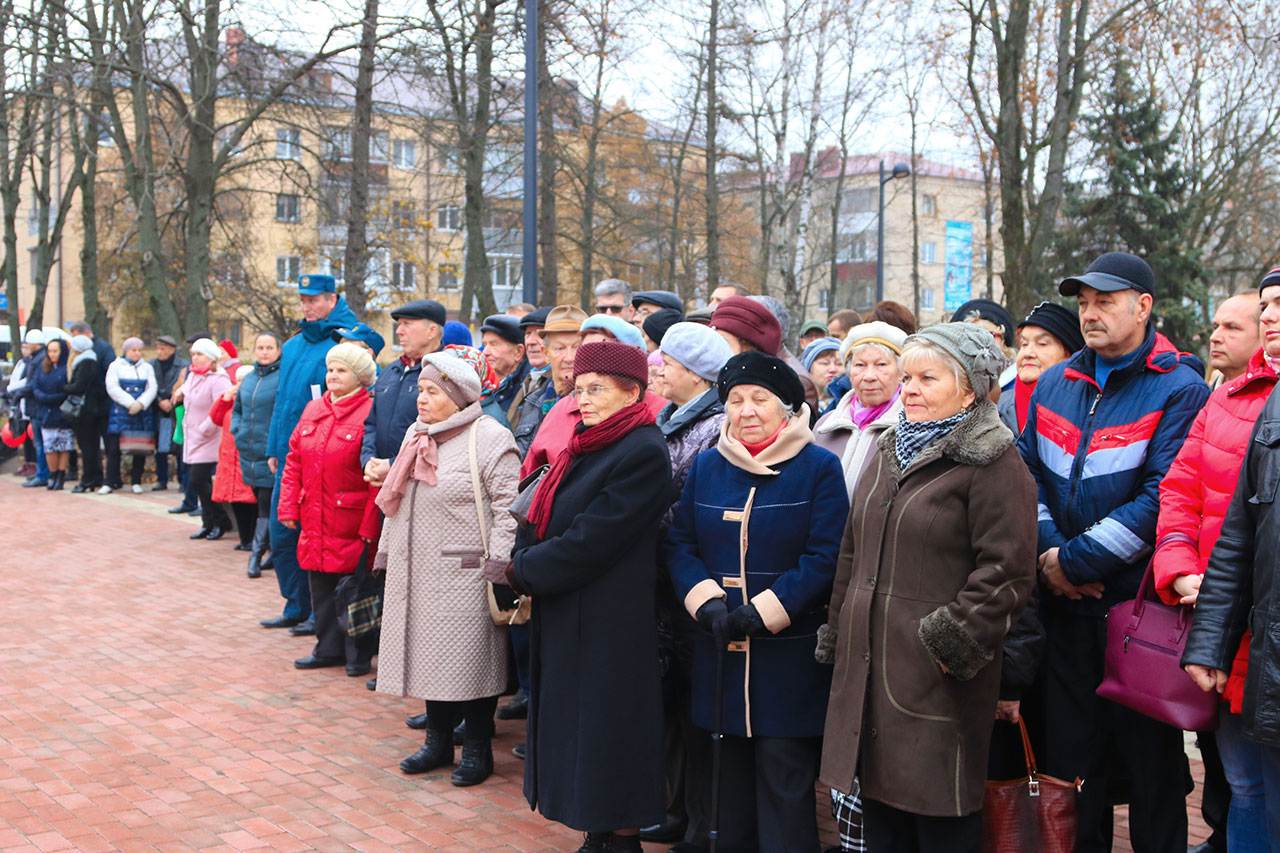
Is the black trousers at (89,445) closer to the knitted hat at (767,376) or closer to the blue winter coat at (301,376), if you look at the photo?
the blue winter coat at (301,376)

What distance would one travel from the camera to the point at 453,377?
18.9 ft

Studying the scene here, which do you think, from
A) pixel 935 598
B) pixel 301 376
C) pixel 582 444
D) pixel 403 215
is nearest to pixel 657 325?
pixel 582 444

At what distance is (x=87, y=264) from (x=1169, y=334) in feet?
82.5

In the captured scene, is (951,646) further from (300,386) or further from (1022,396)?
(300,386)

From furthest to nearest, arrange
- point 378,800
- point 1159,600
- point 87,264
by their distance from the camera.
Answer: point 87,264 → point 378,800 → point 1159,600

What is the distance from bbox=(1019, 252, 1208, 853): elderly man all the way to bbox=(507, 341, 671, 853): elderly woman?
144 centimetres

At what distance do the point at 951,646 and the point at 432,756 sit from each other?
Result: 302 cm

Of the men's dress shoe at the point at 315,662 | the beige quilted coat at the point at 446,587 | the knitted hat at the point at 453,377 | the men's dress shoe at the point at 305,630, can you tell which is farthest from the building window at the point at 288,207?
the beige quilted coat at the point at 446,587

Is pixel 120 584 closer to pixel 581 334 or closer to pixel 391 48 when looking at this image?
pixel 581 334

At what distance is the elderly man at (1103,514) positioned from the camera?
412 cm

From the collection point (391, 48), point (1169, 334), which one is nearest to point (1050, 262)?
point (1169, 334)

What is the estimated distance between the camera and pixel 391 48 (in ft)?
53.1

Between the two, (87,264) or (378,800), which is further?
(87,264)

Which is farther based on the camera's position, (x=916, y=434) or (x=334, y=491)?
(x=334, y=491)
